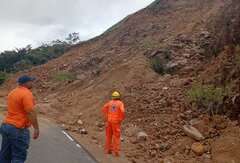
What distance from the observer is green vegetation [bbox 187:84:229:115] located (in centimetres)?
1848

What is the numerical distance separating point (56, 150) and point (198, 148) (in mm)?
3982

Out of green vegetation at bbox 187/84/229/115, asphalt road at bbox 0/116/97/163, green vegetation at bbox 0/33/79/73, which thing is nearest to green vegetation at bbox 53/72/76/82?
green vegetation at bbox 0/33/79/73

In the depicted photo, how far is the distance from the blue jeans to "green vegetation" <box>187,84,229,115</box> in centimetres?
939

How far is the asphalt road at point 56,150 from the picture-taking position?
13919 mm

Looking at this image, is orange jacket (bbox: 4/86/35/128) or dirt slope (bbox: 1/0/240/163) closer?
orange jacket (bbox: 4/86/35/128)

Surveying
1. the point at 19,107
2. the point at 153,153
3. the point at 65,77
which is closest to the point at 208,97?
the point at 153,153

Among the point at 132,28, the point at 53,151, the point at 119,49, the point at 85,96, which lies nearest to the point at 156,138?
the point at 53,151

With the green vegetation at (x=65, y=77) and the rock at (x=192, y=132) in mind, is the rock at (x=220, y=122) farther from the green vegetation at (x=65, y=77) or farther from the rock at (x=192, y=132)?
the green vegetation at (x=65, y=77)

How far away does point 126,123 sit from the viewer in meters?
20.9

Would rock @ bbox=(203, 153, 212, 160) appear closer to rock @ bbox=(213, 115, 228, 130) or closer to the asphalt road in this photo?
rock @ bbox=(213, 115, 228, 130)

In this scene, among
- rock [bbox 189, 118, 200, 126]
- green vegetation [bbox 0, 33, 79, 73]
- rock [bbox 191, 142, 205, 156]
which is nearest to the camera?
rock [bbox 191, 142, 205, 156]

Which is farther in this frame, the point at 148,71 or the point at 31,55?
the point at 31,55

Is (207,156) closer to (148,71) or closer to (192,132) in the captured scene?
(192,132)

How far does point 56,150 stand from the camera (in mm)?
15250
